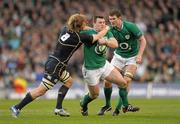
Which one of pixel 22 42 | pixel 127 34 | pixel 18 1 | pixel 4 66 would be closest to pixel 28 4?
pixel 18 1

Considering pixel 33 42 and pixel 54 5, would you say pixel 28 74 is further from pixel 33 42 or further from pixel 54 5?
pixel 54 5

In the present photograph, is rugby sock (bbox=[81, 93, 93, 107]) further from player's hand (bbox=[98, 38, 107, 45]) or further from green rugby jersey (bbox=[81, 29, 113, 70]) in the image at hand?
player's hand (bbox=[98, 38, 107, 45])

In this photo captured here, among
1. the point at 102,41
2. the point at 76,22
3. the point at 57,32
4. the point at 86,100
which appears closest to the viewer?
the point at 76,22

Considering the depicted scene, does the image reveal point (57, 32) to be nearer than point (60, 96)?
No

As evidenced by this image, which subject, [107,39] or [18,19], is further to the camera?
[18,19]

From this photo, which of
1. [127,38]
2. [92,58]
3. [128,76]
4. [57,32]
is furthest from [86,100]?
[57,32]

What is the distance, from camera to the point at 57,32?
32.2 meters

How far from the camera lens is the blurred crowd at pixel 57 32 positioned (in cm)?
2997

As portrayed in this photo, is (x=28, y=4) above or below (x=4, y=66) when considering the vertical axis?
above

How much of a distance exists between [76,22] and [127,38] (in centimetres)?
247

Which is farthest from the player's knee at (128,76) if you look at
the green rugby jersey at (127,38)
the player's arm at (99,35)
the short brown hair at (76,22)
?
the short brown hair at (76,22)

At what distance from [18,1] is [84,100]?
660 inches

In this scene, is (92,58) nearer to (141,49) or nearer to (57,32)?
(141,49)

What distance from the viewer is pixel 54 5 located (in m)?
34.1
